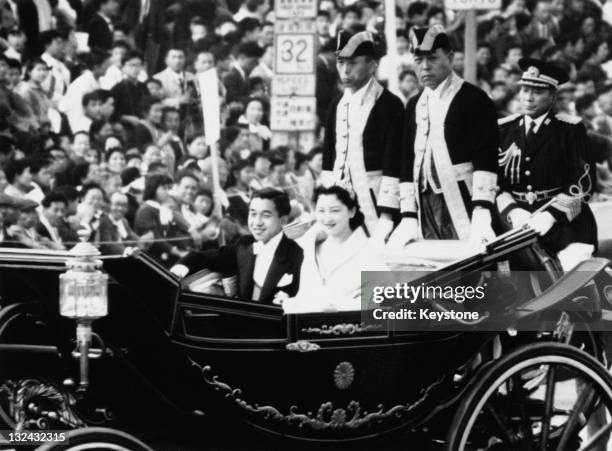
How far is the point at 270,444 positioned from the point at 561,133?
198 cm

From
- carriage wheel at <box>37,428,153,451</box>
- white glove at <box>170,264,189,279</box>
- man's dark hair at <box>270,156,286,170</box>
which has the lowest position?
carriage wheel at <box>37,428,153,451</box>

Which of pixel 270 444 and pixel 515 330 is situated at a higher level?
pixel 515 330

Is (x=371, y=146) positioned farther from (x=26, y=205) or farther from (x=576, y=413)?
(x=26, y=205)

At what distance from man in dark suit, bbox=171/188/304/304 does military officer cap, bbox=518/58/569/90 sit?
1.18 m

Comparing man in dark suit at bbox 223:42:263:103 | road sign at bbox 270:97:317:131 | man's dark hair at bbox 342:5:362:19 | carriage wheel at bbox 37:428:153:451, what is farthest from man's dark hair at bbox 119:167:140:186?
carriage wheel at bbox 37:428:153:451

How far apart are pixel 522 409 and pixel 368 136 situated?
5.41 feet

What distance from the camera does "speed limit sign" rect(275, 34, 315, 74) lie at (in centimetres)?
672

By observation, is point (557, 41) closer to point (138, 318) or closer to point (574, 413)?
point (574, 413)

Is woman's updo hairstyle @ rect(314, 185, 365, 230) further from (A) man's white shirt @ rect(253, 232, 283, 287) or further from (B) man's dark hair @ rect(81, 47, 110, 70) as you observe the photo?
(B) man's dark hair @ rect(81, 47, 110, 70)

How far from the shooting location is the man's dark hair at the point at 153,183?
26.6 ft

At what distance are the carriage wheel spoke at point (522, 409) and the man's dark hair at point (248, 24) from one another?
4001 mm

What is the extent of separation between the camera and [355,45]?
212 inches

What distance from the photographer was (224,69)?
786cm

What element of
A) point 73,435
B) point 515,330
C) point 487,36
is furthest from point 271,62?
point 73,435
